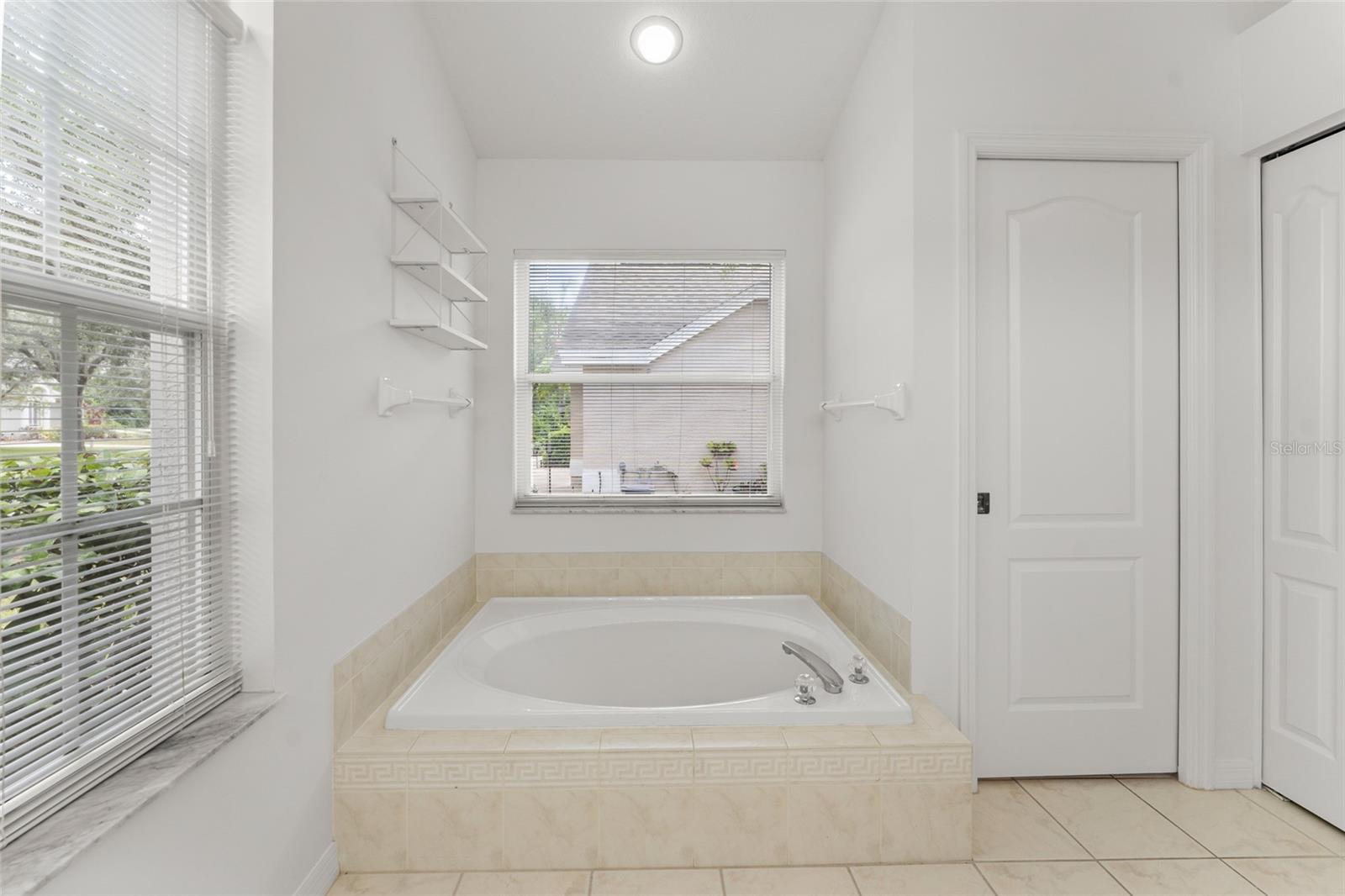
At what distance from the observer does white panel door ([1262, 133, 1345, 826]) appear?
1.81 meters

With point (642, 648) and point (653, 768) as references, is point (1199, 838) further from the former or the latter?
point (642, 648)

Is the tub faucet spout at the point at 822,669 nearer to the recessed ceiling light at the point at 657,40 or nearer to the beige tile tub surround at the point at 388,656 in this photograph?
the beige tile tub surround at the point at 388,656

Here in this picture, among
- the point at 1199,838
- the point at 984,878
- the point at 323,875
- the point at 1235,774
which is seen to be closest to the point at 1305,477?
the point at 1235,774

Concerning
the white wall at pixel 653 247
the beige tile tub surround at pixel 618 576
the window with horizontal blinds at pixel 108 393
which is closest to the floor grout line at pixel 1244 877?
the beige tile tub surround at pixel 618 576

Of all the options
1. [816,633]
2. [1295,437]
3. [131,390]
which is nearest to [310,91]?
[131,390]

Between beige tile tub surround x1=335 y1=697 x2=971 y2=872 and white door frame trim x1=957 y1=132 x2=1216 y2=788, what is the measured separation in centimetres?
42

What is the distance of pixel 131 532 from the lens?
3.53ft

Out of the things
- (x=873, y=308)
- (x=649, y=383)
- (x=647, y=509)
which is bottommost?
(x=647, y=509)

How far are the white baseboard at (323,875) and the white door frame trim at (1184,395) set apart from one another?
173 centimetres

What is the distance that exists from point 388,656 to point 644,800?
0.82 meters

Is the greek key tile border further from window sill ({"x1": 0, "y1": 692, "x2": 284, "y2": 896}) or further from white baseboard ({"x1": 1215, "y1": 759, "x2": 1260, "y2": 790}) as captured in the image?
white baseboard ({"x1": 1215, "y1": 759, "x2": 1260, "y2": 790})

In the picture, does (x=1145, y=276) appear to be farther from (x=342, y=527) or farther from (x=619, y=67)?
(x=342, y=527)

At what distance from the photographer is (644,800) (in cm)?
164

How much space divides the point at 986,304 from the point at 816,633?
4.11 ft
